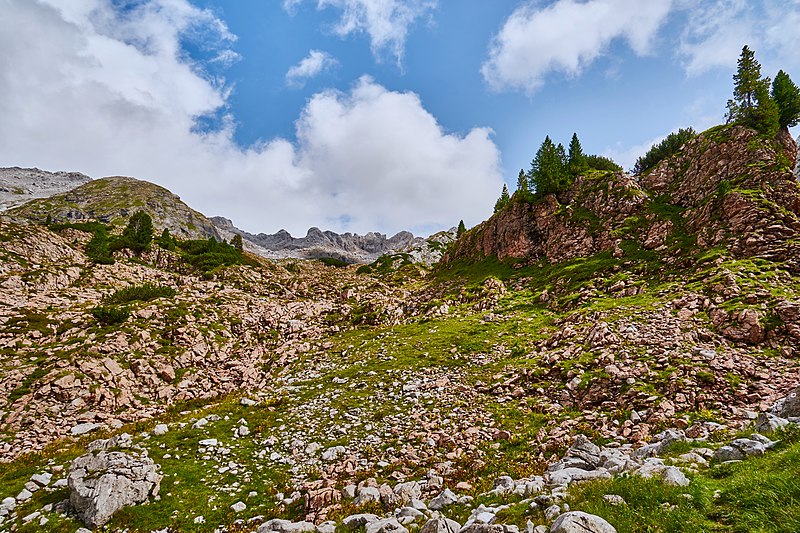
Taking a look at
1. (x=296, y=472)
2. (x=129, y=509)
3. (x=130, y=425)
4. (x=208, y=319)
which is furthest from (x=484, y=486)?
(x=208, y=319)

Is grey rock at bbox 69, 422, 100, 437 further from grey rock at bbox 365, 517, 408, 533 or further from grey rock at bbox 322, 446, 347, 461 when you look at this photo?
grey rock at bbox 365, 517, 408, 533

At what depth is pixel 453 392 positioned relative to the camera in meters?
22.8

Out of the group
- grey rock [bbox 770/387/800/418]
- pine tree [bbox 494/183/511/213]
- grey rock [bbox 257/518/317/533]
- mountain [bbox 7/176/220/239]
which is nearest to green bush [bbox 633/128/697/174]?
pine tree [bbox 494/183/511/213]

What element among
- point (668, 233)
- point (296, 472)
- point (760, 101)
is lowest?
point (296, 472)

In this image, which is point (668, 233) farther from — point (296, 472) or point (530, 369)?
point (296, 472)

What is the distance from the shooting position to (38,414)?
20.8 m

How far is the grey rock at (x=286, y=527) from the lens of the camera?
444 inches

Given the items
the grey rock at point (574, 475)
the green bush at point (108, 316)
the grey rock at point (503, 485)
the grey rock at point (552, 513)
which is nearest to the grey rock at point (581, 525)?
the grey rock at point (552, 513)

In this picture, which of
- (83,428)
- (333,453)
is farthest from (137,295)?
(333,453)

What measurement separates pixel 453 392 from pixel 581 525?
629 inches

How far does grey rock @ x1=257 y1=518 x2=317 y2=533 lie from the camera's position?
37.0 ft

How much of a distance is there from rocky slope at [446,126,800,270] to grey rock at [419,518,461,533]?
3252cm

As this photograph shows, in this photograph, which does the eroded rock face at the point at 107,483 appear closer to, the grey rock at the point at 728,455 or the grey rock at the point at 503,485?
the grey rock at the point at 503,485

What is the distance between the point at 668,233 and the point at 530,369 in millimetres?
28839
